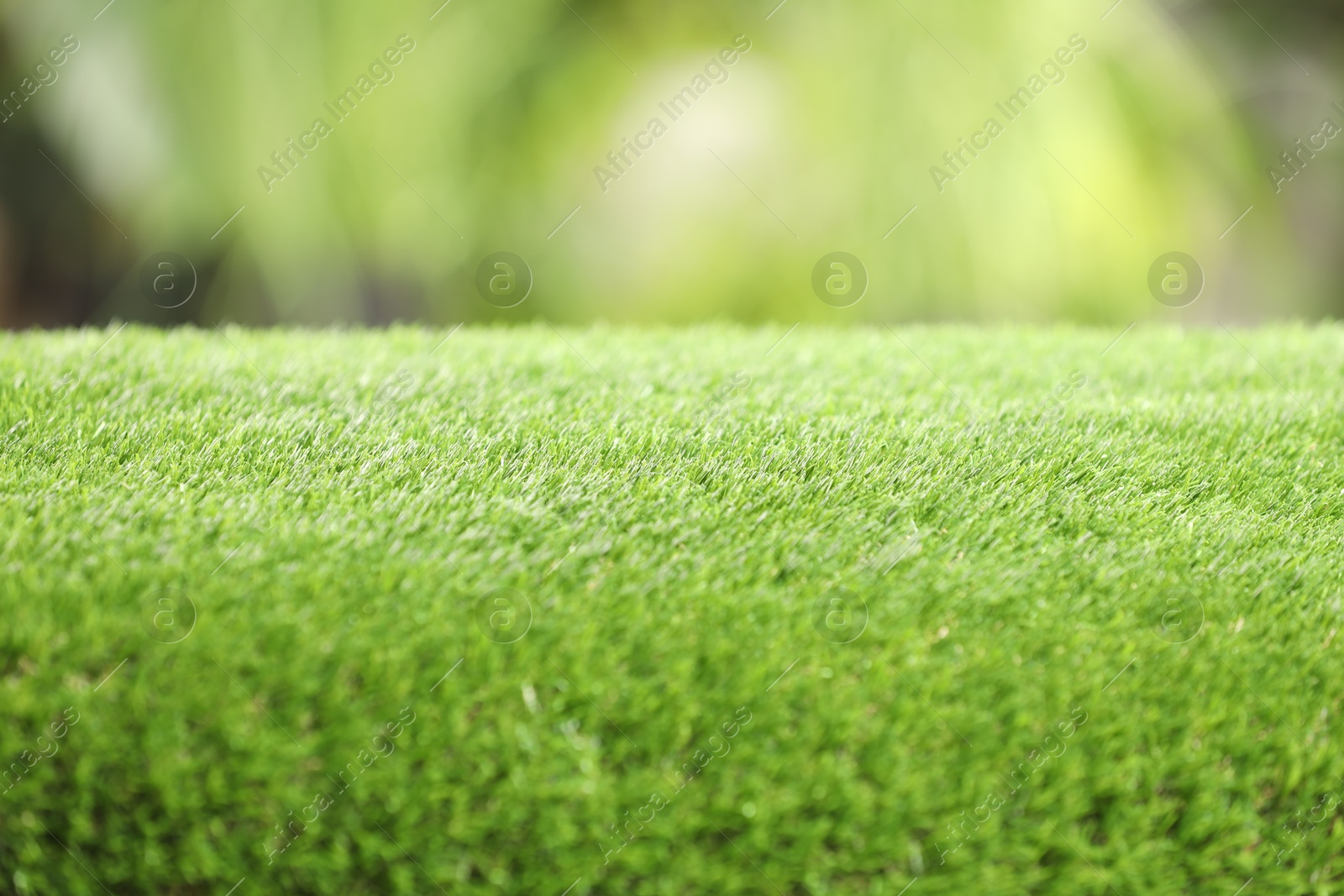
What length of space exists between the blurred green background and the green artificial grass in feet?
9.17

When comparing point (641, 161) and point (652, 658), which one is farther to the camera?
point (641, 161)

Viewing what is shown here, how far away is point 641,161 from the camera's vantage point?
4031 millimetres

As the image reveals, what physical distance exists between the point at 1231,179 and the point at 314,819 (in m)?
4.45

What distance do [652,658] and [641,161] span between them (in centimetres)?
342

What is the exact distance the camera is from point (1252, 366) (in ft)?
5.90

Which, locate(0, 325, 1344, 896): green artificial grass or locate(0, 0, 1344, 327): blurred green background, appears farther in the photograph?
locate(0, 0, 1344, 327): blurred green background

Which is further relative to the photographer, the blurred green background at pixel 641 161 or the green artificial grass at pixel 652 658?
the blurred green background at pixel 641 161

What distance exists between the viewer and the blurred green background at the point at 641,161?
3873mm

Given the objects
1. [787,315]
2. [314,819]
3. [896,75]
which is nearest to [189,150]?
[787,315]

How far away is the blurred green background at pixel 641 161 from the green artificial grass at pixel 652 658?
9.17ft

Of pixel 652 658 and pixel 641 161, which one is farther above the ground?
pixel 641 161

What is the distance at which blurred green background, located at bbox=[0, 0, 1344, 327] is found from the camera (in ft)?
12.7

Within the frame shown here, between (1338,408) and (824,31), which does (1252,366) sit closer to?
(1338,408)

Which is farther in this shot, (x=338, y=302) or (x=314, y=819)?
(x=338, y=302)
